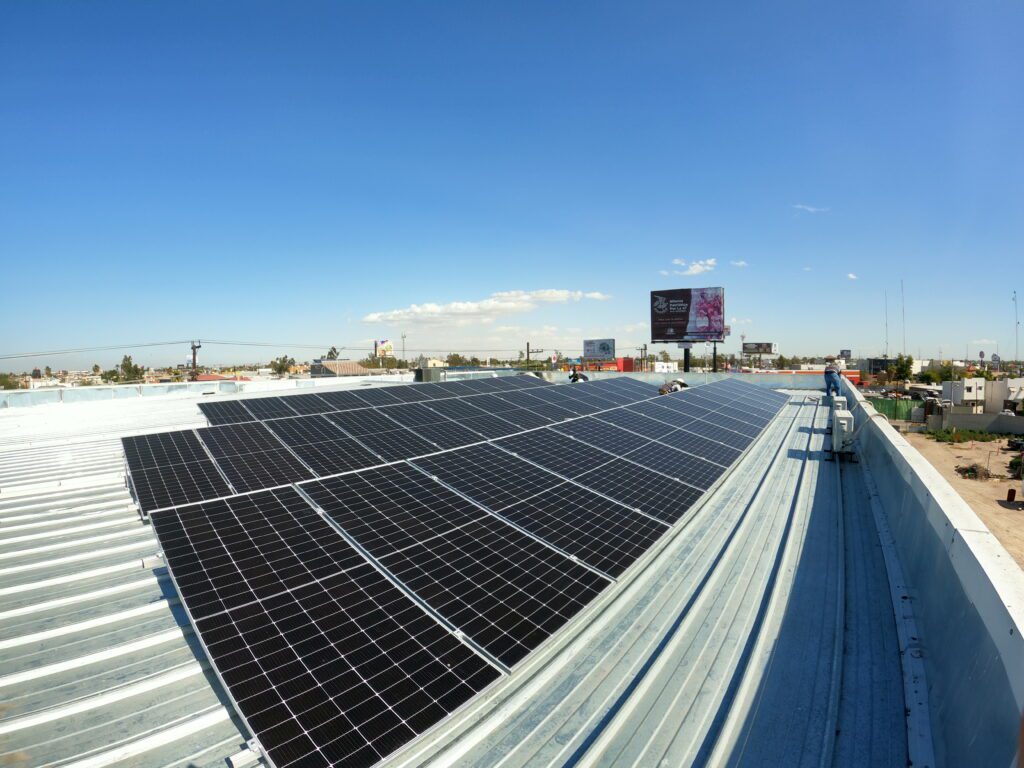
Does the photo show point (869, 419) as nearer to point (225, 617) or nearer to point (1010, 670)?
point (1010, 670)

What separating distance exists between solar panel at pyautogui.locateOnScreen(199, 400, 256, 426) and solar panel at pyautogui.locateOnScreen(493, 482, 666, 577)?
956cm

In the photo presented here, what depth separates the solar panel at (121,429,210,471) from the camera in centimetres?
872

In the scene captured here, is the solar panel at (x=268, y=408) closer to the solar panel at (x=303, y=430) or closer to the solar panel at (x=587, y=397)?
the solar panel at (x=303, y=430)

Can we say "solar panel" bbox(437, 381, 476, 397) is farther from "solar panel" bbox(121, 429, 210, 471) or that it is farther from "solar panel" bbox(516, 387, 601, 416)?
"solar panel" bbox(121, 429, 210, 471)

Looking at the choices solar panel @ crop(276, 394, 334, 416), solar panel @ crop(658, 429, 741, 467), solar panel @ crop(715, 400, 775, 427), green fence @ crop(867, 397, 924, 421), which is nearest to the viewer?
solar panel @ crop(658, 429, 741, 467)

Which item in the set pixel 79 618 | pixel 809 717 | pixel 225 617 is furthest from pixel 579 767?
pixel 79 618

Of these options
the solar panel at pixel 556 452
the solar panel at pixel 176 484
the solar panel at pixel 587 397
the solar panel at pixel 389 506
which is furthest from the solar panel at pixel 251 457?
the solar panel at pixel 587 397

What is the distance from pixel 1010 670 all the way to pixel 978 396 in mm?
82003

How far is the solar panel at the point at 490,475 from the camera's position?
8523 millimetres

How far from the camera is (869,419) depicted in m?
14.5

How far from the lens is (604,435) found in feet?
45.8

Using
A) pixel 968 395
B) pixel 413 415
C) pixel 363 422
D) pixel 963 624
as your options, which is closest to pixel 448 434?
pixel 413 415

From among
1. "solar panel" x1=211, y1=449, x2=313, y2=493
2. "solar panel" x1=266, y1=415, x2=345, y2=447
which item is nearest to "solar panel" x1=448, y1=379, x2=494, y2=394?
"solar panel" x1=266, y1=415, x2=345, y2=447

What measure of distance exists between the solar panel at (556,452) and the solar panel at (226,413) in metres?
8.04
